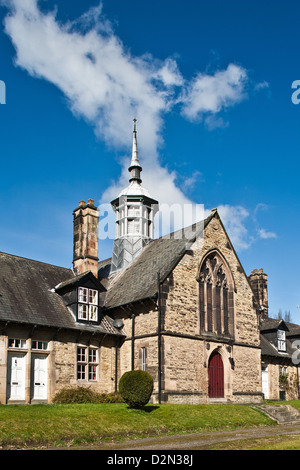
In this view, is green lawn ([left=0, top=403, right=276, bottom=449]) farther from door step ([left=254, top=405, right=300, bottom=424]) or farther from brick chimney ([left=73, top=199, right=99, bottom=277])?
brick chimney ([left=73, top=199, right=99, bottom=277])

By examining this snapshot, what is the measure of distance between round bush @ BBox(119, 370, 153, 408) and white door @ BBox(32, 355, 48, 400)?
5504mm

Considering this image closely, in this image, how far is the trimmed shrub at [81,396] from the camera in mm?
23203

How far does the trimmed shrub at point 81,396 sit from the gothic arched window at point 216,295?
258 inches

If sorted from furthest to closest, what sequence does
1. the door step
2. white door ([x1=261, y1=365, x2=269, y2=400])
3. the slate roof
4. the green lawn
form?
white door ([x1=261, y1=365, x2=269, y2=400]) → the slate roof → the door step → the green lawn

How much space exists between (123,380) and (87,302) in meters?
7.56

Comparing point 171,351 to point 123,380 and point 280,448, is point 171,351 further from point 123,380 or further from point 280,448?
point 280,448

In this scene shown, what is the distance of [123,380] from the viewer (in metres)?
20.0

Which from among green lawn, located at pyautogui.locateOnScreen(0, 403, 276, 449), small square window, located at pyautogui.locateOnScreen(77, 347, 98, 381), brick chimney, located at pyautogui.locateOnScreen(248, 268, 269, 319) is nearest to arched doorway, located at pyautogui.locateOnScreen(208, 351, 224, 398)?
green lawn, located at pyautogui.locateOnScreen(0, 403, 276, 449)

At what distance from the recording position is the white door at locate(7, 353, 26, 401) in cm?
2228

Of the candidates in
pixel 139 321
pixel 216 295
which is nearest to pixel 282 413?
pixel 216 295

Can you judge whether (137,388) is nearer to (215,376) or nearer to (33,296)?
(33,296)

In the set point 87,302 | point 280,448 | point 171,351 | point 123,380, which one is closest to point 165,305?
point 171,351

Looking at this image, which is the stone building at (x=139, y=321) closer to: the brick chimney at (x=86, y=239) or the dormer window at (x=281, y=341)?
the brick chimney at (x=86, y=239)

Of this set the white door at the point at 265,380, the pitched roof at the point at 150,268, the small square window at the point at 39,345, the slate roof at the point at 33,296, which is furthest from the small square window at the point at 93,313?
the white door at the point at 265,380
